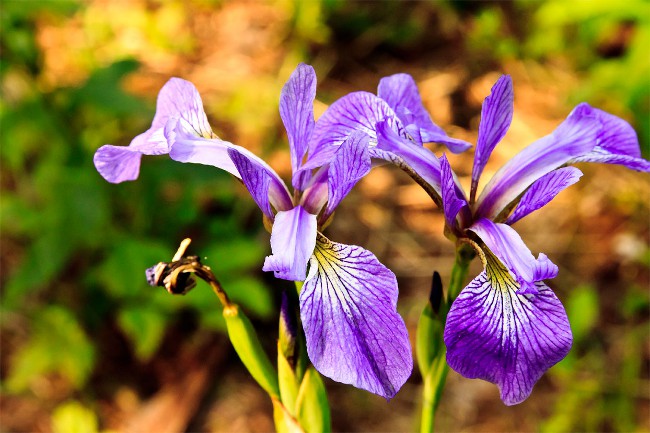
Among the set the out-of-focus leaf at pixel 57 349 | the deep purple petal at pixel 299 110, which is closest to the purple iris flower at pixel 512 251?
the deep purple petal at pixel 299 110

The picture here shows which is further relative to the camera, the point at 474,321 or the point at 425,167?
the point at 425,167

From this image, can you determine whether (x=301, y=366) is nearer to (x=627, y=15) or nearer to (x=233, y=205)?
(x=233, y=205)

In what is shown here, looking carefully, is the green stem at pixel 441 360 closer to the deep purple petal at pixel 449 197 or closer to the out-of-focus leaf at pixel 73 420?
the deep purple petal at pixel 449 197

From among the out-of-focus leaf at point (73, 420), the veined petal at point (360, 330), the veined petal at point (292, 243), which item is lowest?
the out-of-focus leaf at point (73, 420)

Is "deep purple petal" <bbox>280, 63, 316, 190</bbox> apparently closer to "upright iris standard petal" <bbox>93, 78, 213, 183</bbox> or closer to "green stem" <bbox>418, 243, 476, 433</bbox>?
"upright iris standard petal" <bbox>93, 78, 213, 183</bbox>

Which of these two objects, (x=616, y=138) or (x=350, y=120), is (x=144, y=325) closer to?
(x=350, y=120)

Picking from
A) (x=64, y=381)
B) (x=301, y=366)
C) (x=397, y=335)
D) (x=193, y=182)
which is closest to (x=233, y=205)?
(x=193, y=182)

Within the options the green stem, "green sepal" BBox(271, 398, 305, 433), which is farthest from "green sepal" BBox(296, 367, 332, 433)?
the green stem
